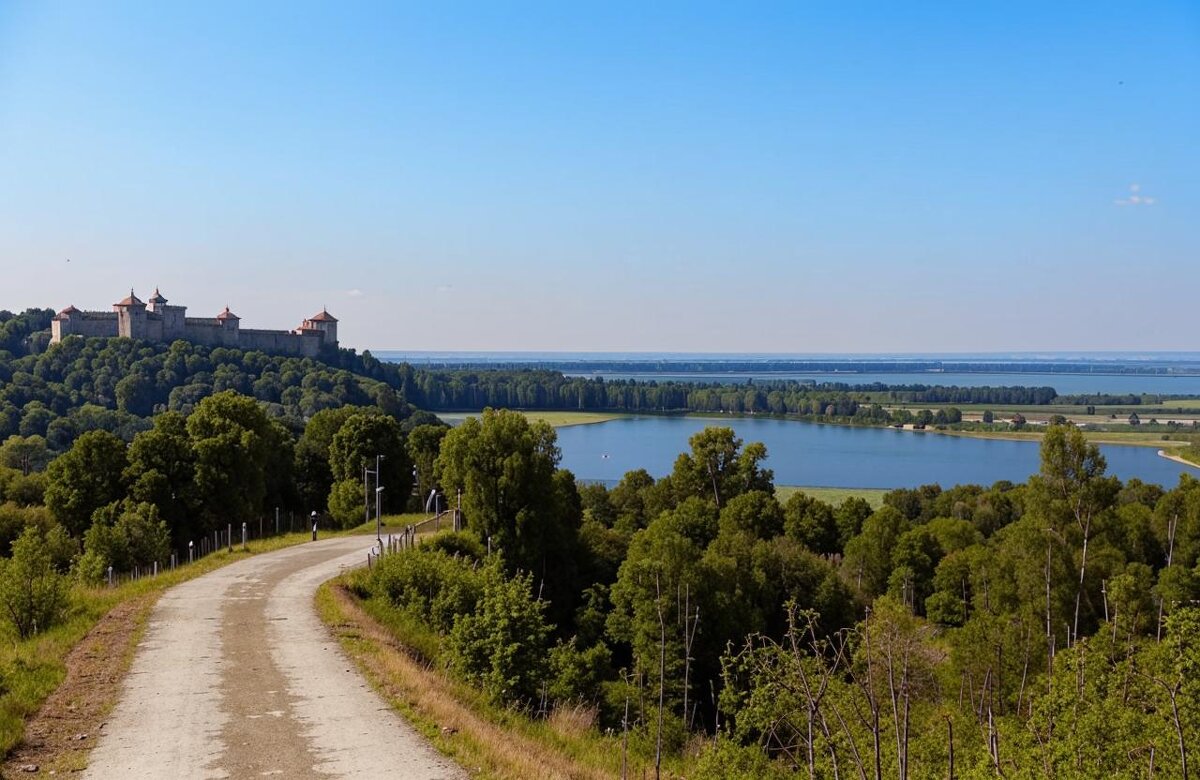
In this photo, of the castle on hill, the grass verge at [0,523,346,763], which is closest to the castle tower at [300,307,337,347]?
the castle on hill

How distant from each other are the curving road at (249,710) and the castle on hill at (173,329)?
123760 millimetres

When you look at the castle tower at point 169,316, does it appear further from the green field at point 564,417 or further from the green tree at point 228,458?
the green tree at point 228,458

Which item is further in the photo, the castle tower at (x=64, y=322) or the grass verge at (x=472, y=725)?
the castle tower at (x=64, y=322)

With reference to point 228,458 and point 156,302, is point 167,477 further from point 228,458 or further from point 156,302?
point 156,302

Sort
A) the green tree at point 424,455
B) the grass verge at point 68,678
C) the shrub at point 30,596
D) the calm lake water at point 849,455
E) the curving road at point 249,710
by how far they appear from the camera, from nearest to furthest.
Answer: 1. the curving road at point 249,710
2. the grass verge at point 68,678
3. the shrub at point 30,596
4. the green tree at point 424,455
5. the calm lake water at point 849,455

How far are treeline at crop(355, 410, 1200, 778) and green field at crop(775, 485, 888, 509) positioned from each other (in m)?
18.3

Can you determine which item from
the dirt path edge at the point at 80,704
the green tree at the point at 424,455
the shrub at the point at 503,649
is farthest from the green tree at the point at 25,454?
the shrub at the point at 503,649

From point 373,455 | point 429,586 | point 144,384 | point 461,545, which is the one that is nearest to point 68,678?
point 429,586

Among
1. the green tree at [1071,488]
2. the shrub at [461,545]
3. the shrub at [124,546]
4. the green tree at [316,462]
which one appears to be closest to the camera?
the shrub at [124,546]

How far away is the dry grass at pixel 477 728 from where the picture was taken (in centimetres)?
1084

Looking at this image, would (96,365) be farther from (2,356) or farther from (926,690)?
(926,690)

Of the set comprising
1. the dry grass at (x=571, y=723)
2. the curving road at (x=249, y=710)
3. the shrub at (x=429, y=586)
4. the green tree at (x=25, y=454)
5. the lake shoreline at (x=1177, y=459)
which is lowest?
the lake shoreline at (x=1177, y=459)

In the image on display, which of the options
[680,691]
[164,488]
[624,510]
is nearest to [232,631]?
[680,691]

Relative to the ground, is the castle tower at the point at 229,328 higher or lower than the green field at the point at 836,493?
higher
